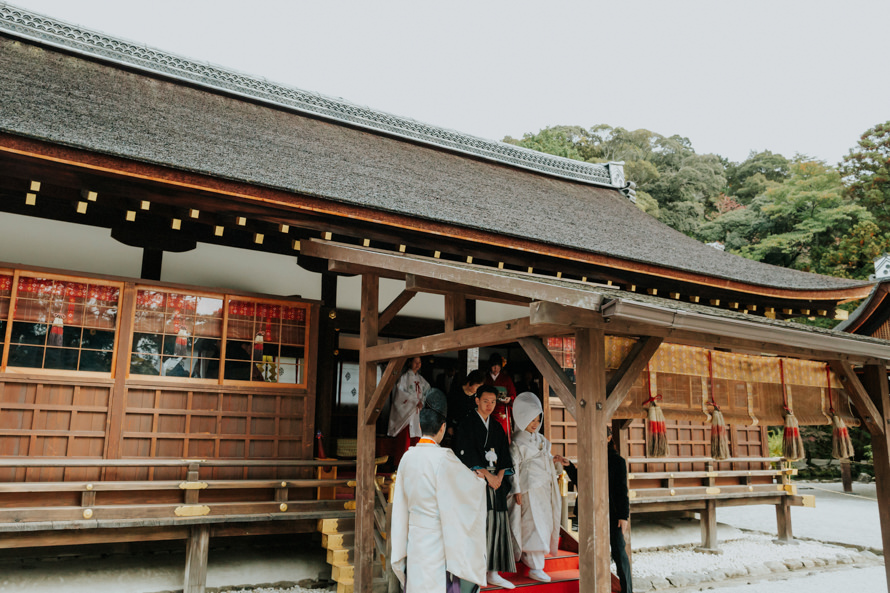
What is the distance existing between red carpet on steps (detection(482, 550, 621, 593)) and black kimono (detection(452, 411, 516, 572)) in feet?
0.58

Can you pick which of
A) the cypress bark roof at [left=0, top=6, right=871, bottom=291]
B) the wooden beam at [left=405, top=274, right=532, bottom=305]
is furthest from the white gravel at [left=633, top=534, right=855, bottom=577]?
the wooden beam at [left=405, top=274, right=532, bottom=305]

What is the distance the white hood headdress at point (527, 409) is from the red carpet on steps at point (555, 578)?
1197 mm

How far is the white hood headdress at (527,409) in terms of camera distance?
→ 508 centimetres

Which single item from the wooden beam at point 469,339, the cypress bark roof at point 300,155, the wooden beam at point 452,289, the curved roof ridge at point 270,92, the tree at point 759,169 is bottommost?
the wooden beam at point 469,339

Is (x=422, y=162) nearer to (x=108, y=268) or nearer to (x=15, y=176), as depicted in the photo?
(x=108, y=268)

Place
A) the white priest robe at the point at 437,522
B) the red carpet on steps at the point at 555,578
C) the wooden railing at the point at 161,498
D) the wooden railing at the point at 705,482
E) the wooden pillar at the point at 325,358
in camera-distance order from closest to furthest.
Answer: the white priest robe at the point at 437,522, the red carpet on steps at the point at 555,578, the wooden railing at the point at 161,498, the wooden pillar at the point at 325,358, the wooden railing at the point at 705,482

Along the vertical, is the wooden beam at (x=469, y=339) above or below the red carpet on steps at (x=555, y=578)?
above

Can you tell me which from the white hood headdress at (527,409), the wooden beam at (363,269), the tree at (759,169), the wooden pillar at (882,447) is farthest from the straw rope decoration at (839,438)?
the tree at (759,169)

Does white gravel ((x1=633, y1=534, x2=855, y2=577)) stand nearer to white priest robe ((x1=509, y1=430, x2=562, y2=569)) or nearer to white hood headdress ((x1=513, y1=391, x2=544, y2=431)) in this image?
white priest robe ((x1=509, y1=430, x2=562, y2=569))

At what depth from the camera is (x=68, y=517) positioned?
16.7 feet

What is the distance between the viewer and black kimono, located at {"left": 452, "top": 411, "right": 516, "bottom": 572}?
4.61m

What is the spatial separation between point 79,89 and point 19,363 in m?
2.99

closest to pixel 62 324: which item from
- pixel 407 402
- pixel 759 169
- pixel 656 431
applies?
pixel 407 402

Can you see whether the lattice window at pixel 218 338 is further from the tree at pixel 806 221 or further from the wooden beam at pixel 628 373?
the tree at pixel 806 221
